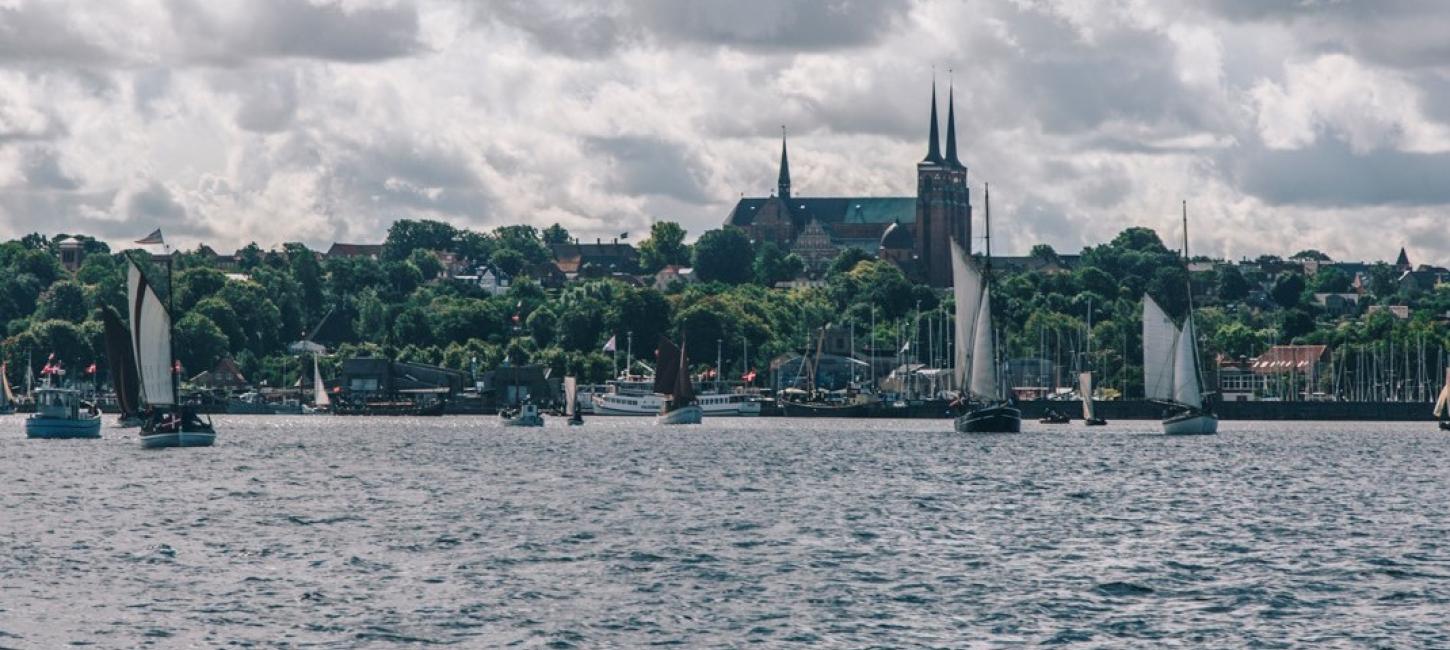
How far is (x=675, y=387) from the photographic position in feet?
644

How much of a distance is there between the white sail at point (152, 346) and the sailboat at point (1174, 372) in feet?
186

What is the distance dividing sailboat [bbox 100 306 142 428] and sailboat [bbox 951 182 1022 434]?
152ft

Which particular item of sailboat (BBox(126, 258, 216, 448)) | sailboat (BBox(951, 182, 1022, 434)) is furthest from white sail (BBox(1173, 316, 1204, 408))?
sailboat (BBox(126, 258, 216, 448))

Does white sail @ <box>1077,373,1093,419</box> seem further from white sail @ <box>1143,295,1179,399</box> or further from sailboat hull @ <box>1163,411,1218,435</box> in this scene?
sailboat hull @ <box>1163,411,1218,435</box>

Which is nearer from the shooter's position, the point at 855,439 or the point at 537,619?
the point at 537,619

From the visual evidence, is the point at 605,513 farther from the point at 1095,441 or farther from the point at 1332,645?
the point at 1095,441

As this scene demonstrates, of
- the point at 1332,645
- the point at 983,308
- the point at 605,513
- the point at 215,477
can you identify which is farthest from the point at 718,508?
the point at 983,308

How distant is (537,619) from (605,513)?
26.0 m

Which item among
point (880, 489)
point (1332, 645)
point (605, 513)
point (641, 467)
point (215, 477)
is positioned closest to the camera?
point (1332, 645)

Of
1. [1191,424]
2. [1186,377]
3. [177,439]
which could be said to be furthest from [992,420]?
[177,439]

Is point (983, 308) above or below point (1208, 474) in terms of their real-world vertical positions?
above

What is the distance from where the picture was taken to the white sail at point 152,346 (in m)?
129

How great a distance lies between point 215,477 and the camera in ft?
322

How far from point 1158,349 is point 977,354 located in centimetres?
1408
